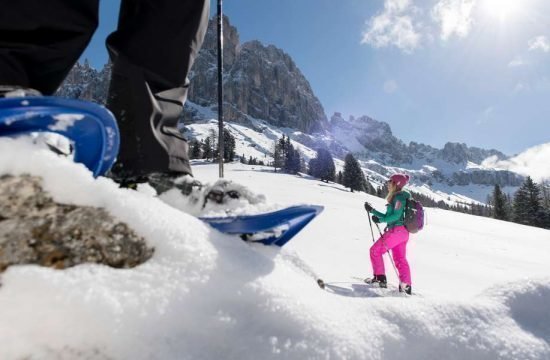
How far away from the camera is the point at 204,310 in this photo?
2.91ft

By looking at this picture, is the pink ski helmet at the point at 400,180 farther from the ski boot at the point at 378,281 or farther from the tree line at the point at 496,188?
the tree line at the point at 496,188

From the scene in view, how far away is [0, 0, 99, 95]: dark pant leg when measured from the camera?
3.34 feet

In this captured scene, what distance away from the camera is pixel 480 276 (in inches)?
254

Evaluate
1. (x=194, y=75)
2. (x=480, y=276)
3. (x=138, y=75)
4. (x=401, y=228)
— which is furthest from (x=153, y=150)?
(x=194, y=75)

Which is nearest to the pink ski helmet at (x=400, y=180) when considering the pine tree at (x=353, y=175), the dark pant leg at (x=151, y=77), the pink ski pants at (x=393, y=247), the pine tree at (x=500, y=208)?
the pink ski pants at (x=393, y=247)

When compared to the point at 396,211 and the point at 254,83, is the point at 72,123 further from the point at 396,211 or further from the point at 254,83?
the point at 254,83

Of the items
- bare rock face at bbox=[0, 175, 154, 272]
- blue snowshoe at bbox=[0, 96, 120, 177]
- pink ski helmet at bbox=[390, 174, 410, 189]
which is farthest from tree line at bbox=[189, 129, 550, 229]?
bare rock face at bbox=[0, 175, 154, 272]

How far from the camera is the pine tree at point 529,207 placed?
1583 inches

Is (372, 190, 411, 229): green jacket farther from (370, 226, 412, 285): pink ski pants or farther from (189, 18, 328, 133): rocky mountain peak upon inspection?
(189, 18, 328, 133): rocky mountain peak

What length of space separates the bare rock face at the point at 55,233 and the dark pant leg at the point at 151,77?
1.47 feet

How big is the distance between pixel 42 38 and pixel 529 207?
48714 millimetres

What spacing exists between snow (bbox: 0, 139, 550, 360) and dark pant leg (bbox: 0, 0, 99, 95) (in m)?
0.32

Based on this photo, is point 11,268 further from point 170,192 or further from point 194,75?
point 194,75

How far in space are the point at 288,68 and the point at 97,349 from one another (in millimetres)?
168202
